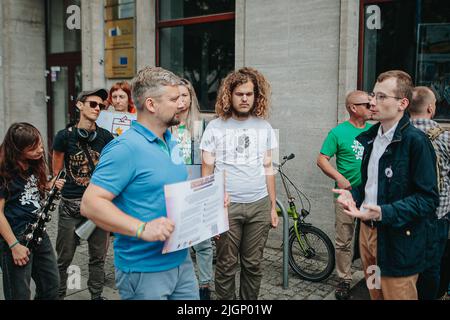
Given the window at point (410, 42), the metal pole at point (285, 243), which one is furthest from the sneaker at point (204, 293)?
the window at point (410, 42)

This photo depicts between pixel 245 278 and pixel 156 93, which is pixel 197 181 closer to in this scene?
pixel 156 93

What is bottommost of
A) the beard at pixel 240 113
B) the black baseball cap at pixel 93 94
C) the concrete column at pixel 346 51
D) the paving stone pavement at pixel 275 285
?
the paving stone pavement at pixel 275 285

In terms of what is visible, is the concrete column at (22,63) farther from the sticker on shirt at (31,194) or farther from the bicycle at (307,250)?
the sticker on shirt at (31,194)

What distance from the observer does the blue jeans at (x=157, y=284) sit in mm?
2490

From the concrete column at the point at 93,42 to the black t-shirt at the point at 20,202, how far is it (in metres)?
5.32

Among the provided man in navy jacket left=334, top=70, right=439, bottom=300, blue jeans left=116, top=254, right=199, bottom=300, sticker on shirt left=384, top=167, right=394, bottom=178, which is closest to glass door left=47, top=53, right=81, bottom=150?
blue jeans left=116, top=254, right=199, bottom=300

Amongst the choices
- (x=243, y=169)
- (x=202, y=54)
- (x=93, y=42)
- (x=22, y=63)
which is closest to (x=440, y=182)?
(x=243, y=169)

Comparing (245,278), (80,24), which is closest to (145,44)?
(80,24)

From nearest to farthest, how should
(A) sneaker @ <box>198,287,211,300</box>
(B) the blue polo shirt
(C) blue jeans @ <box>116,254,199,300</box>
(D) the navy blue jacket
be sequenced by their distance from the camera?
(B) the blue polo shirt → (C) blue jeans @ <box>116,254,199,300</box> → (D) the navy blue jacket → (A) sneaker @ <box>198,287,211,300</box>

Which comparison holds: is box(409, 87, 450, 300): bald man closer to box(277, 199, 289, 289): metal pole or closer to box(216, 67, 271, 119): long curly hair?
box(216, 67, 271, 119): long curly hair

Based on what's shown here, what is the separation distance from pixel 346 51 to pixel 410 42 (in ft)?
2.54

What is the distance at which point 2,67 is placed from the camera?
1037cm

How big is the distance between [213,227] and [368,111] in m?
2.69

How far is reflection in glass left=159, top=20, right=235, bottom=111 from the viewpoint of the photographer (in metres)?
7.12
